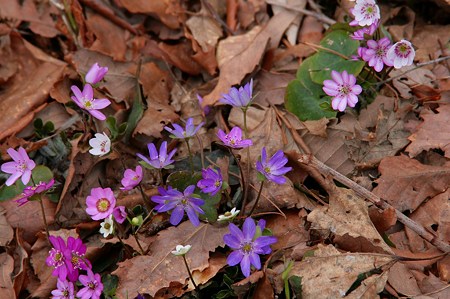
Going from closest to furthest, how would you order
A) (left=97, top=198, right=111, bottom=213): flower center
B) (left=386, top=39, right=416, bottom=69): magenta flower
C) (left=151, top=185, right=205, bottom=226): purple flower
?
1. (left=151, top=185, right=205, bottom=226): purple flower
2. (left=97, top=198, right=111, bottom=213): flower center
3. (left=386, top=39, right=416, bottom=69): magenta flower

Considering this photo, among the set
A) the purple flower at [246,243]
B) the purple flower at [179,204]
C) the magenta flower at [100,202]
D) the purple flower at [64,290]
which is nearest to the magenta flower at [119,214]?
the magenta flower at [100,202]

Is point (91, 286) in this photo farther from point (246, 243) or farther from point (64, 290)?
point (246, 243)

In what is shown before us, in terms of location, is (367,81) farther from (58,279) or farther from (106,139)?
(58,279)

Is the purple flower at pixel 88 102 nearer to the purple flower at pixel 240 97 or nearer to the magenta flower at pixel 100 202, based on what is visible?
the magenta flower at pixel 100 202

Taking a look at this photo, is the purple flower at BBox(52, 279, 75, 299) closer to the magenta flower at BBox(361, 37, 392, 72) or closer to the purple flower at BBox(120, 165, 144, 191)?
the purple flower at BBox(120, 165, 144, 191)

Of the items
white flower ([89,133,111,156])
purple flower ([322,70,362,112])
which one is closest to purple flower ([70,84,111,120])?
white flower ([89,133,111,156])

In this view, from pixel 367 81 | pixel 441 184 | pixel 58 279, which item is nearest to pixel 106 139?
pixel 58 279
